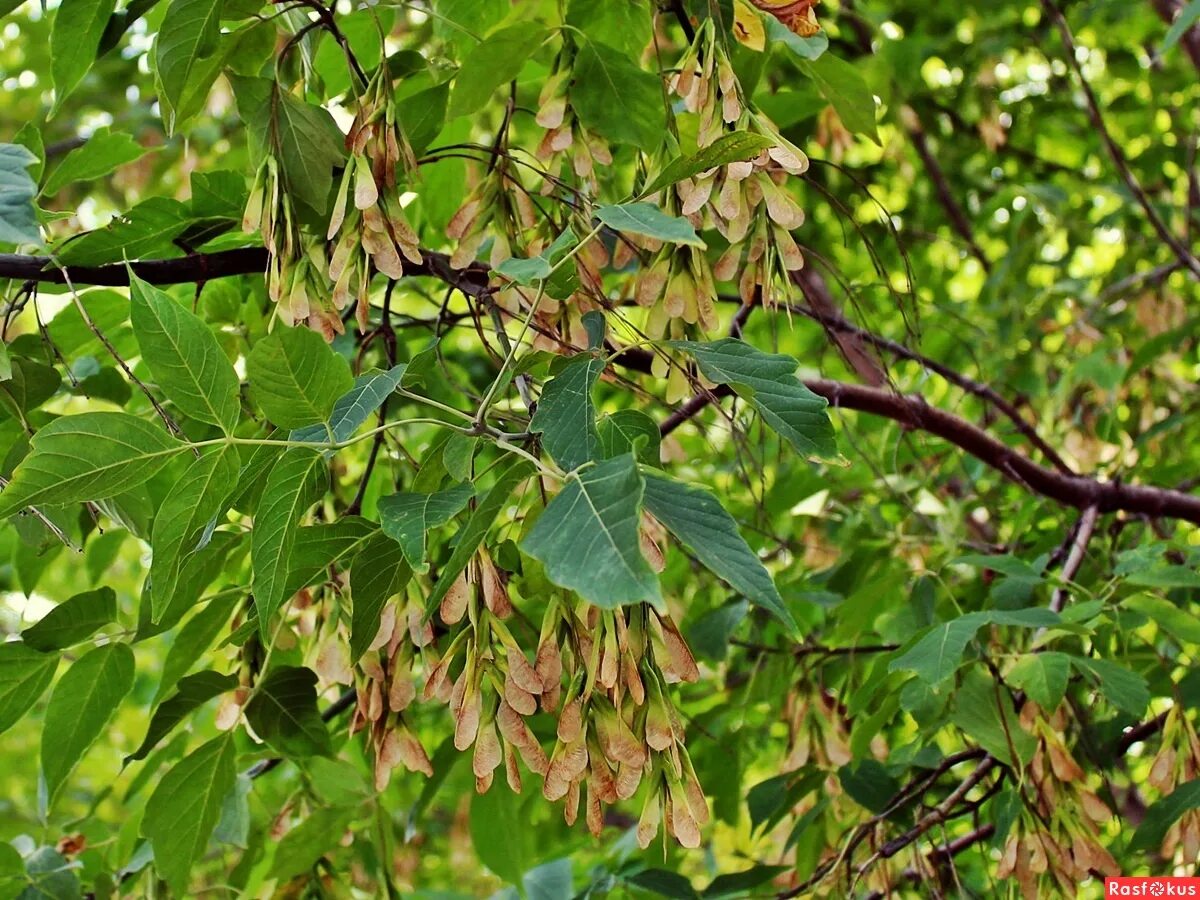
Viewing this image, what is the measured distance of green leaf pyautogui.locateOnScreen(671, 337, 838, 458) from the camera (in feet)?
2.56

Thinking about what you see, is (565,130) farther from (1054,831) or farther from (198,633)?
(1054,831)

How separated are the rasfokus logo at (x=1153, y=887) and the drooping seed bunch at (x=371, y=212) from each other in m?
0.91

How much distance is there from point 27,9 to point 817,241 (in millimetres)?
1886

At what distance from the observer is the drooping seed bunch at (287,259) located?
89 centimetres

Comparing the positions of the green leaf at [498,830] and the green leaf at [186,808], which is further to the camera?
the green leaf at [498,830]

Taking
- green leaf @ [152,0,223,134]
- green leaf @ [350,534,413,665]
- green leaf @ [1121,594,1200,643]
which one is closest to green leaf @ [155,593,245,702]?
green leaf @ [350,534,413,665]

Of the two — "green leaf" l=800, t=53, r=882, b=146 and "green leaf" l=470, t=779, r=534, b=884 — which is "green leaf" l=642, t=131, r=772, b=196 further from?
"green leaf" l=470, t=779, r=534, b=884

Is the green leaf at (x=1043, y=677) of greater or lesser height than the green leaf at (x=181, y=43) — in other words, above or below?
below

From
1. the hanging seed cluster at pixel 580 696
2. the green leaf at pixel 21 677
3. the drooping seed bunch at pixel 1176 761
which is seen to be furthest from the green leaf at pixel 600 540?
the drooping seed bunch at pixel 1176 761

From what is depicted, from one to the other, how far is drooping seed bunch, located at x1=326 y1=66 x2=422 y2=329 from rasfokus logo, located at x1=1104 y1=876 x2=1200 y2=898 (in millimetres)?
911

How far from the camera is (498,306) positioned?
0.94 metres

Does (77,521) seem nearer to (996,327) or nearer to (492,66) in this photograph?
(492,66)

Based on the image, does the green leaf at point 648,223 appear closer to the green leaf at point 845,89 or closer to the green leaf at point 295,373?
the green leaf at point 295,373

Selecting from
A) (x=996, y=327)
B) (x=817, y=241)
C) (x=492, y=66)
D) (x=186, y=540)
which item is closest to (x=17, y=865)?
(x=186, y=540)
